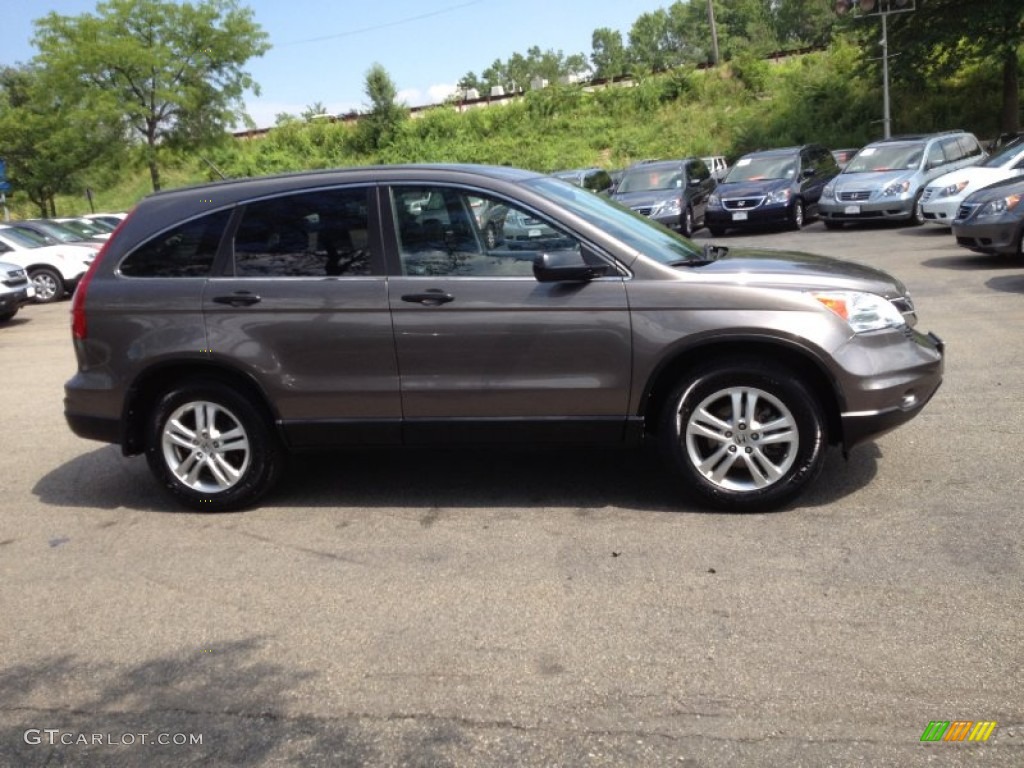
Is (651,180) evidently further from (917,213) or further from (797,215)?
(917,213)

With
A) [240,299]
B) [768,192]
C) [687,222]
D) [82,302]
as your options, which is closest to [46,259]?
[687,222]

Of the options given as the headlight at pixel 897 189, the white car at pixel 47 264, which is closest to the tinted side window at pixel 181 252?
the white car at pixel 47 264

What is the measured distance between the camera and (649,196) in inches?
803

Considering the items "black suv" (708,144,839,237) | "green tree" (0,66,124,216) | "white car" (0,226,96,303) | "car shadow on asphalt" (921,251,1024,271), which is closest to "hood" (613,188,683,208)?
"black suv" (708,144,839,237)

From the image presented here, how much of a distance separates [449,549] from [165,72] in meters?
33.3

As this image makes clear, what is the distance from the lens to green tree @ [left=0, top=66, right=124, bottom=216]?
3378 centimetres

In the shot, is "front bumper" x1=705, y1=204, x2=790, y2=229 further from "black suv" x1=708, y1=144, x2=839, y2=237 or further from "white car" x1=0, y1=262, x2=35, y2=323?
"white car" x1=0, y1=262, x2=35, y2=323

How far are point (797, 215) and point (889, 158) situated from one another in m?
2.04

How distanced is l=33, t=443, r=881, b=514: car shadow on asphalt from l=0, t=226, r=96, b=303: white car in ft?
45.6

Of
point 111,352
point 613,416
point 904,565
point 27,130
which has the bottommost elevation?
point 904,565

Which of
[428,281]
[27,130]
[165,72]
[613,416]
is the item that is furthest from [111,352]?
[27,130]

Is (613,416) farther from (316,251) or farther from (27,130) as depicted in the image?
(27,130)

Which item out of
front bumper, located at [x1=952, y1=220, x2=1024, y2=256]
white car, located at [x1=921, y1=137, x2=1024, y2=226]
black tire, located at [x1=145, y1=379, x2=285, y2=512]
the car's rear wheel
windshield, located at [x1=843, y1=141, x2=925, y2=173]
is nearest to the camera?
black tire, located at [x1=145, y1=379, x2=285, y2=512]

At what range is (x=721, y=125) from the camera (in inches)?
1655
